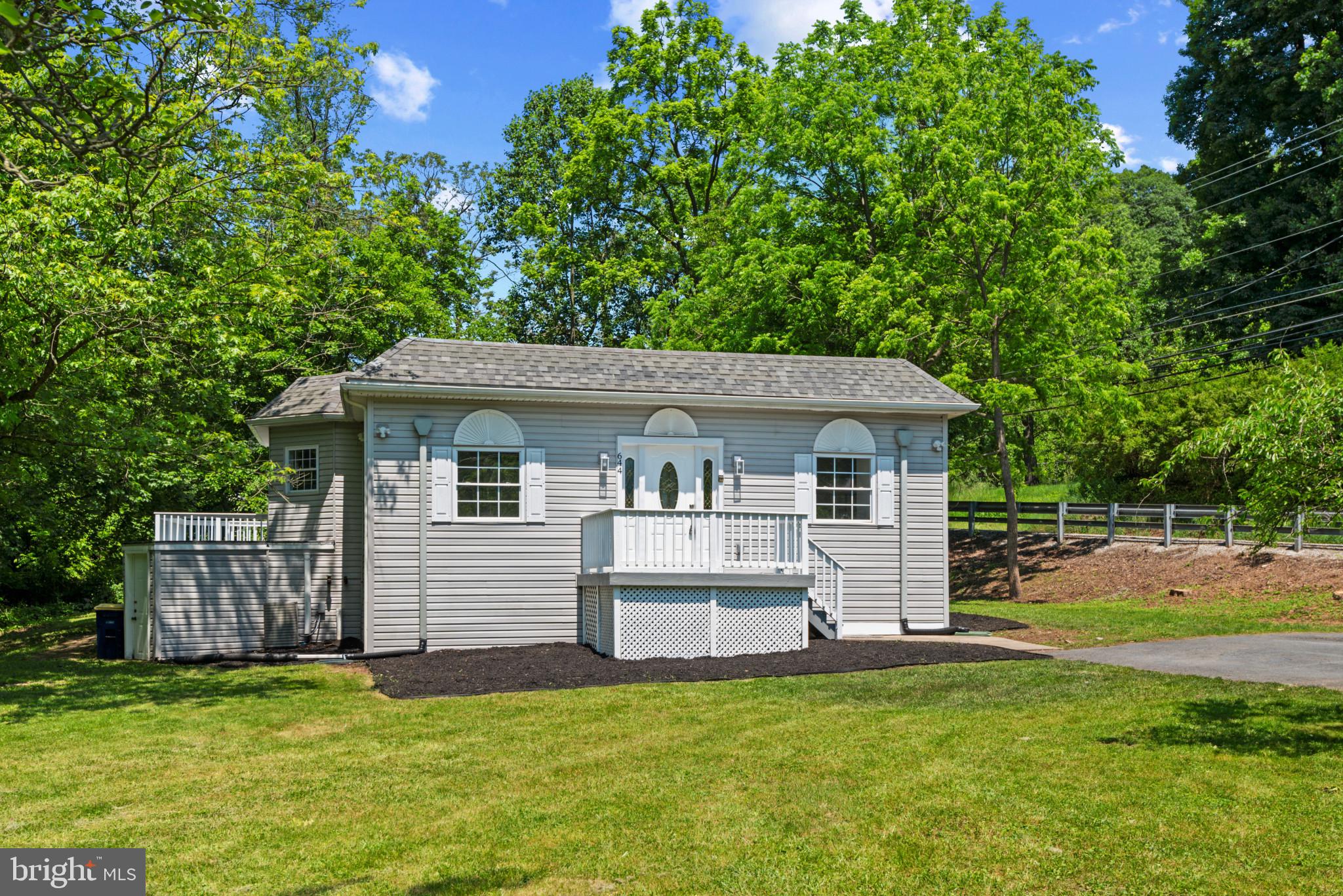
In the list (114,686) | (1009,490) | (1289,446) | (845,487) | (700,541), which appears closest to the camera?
(1289,446)

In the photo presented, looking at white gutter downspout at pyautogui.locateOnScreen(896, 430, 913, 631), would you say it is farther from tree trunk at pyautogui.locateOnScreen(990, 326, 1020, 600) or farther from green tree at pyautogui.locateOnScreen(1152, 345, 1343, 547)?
green tree at pyautogui.locateOnScreen(1152, 345, 1343, 547)

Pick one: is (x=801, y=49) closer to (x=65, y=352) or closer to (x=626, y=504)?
(x=626, y=504)

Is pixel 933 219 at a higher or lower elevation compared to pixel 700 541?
higher

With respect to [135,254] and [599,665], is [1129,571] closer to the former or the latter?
[599,665]

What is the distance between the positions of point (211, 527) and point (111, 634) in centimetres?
262

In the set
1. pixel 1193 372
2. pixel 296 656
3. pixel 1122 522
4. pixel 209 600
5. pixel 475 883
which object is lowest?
pixel 296 656

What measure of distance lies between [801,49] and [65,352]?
19.9 meters

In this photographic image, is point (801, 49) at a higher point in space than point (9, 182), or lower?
higher

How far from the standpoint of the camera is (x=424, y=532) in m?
14.9

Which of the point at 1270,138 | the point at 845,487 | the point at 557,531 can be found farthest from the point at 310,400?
the point at 1270,138

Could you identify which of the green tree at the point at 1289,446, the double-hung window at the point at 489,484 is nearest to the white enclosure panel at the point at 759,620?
the double-hung window at the point at 489,484

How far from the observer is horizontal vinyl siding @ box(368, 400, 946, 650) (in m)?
14.9

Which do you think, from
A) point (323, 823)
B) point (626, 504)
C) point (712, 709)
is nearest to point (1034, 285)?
point (626, 504)

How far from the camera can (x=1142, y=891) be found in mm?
5238
